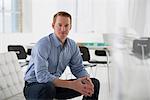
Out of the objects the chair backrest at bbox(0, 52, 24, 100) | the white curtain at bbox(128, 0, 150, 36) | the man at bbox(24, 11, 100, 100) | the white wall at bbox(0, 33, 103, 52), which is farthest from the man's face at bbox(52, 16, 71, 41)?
the white wall at bbox(0, 33, 103, 52)

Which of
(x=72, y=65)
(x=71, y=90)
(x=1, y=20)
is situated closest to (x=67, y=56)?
(x=72, y=65)

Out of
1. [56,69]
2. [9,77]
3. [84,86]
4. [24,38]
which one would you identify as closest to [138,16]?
[84,86]

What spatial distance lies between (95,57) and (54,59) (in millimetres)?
2338

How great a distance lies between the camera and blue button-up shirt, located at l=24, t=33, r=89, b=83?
1.46 meters

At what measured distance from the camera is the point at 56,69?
A: 1.61 metres

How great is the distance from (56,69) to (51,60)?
81mm

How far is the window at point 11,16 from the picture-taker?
16.5 ft

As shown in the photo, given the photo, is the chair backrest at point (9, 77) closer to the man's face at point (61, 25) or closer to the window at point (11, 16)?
the man's face at point (61, 25)

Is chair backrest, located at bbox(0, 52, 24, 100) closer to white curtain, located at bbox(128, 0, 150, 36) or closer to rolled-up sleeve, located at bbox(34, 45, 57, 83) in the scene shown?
rolled-up sleeve, located at bbox(34, 45, 57, 83)

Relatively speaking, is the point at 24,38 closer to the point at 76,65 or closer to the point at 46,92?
the point at 76,65

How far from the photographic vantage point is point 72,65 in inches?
66.6

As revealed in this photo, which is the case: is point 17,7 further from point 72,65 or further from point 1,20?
point 72,65

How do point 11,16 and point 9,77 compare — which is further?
point 11,16

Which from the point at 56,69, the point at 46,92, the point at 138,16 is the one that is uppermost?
the point at 138,16
